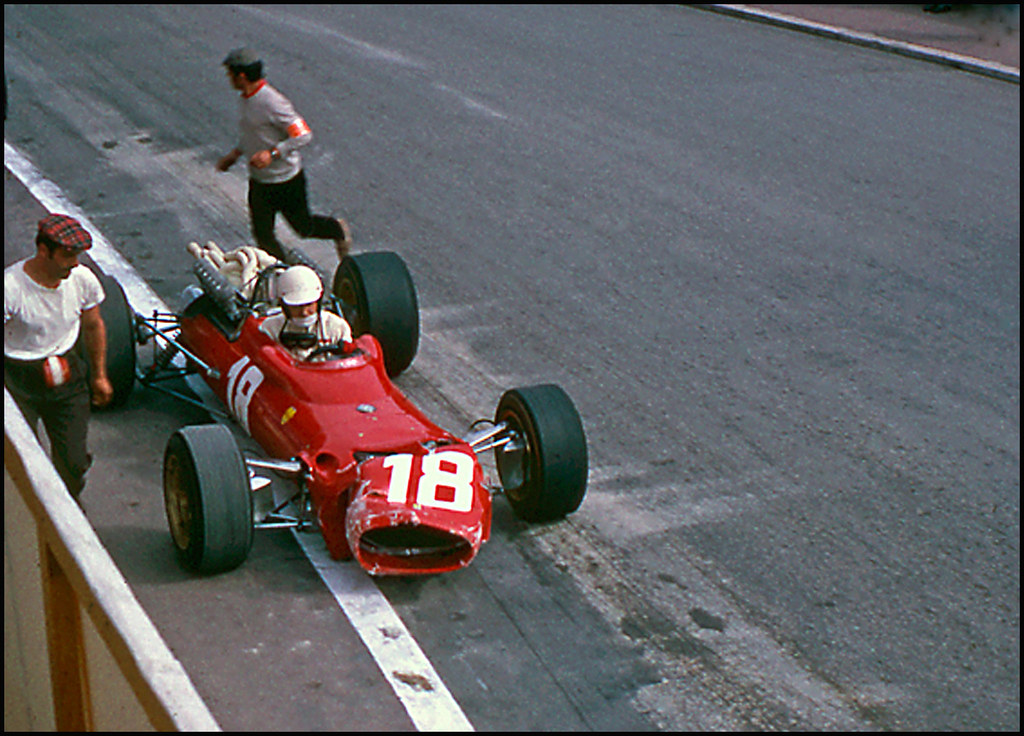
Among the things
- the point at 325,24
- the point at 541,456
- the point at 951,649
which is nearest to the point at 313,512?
the point at 541,456

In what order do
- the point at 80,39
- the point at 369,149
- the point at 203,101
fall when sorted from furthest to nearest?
1. the point at 80,39
2. the point at 203,101
3. the point at 369,149

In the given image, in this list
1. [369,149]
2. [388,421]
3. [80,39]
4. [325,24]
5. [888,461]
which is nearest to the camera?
[388,421]

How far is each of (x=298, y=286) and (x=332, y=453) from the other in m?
1.14

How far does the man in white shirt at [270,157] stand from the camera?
936 centimetres

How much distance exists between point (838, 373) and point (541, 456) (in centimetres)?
351

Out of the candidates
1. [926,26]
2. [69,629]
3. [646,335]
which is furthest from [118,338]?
[926,26]

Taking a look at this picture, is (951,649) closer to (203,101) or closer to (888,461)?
(888,461)

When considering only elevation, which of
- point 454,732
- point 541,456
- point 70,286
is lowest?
point 454,732

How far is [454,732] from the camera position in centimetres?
529

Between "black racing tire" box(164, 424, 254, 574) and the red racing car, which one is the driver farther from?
"black racing tire" box(164, 424, 254, 574)

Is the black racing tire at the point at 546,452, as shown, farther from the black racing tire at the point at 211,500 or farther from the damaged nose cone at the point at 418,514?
the black racing tire at the point at 211,500

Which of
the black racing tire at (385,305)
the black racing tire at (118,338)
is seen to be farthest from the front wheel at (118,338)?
the black racing tire at (385,305)

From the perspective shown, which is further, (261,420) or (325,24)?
(325,24)

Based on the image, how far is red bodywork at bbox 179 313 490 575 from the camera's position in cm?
597
